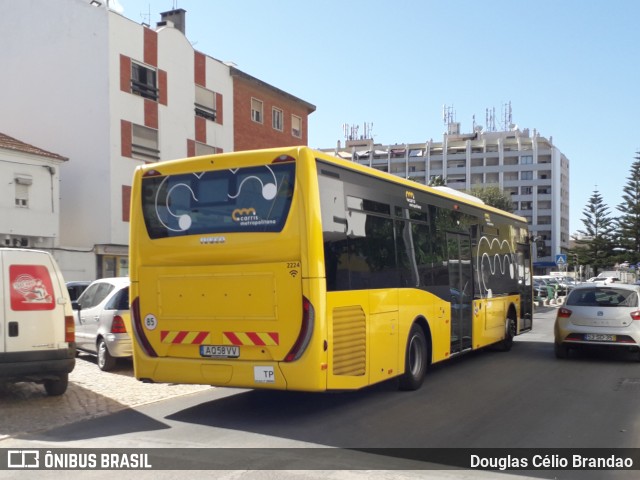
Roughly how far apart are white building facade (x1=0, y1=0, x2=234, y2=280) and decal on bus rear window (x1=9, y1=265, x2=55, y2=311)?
17811mm

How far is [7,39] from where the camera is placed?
1208 inches

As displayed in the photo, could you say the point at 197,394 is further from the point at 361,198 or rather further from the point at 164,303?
the point at 361,198

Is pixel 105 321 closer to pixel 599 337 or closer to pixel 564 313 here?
pixel 564 313

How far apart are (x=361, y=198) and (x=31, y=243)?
67.9ft

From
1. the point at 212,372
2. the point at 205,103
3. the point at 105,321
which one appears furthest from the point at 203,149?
the point at 212,372

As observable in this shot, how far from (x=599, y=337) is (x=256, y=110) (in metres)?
26.7

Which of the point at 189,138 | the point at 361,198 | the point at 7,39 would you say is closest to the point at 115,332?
the point at 361,198

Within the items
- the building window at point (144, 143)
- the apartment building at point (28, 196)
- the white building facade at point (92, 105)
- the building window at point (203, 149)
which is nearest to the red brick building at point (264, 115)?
the building window at point (203, 149)

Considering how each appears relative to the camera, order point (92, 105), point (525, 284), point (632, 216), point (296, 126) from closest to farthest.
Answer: point (525, 284), point (92, 105), point (296, 126), point (632, 216)

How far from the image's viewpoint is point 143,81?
29641mm

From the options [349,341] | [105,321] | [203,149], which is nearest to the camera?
[349,341]

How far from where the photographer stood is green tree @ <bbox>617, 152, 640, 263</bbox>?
73.7 meters

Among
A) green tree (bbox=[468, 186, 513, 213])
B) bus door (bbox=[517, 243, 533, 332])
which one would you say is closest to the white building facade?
bus door (bbox=[517, 243, 533, 332])

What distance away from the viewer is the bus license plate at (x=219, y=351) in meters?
8.05
